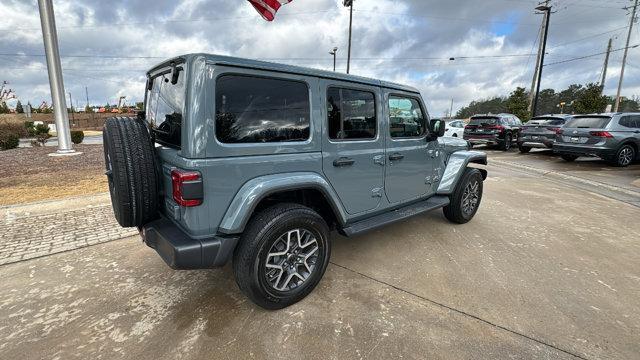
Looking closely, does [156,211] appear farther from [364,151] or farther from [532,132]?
[532,132]

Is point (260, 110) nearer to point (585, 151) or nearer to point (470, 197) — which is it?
point (470, 197)

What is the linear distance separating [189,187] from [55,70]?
35.4 ft

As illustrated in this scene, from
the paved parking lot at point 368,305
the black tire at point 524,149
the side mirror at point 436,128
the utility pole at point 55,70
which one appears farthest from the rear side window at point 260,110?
the black tire at point 524,149

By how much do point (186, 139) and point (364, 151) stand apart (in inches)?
63.4

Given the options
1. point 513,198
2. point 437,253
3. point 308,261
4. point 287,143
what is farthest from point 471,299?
point 513,198

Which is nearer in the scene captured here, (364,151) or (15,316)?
(15,316)

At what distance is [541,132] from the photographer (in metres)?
12.9

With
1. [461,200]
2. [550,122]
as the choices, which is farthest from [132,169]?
[550,122]

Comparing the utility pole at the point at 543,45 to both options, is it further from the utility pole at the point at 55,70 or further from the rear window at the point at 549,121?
A: the utility pole at the point at 55,70

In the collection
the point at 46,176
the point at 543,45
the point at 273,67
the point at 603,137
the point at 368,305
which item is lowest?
the point at 368,305

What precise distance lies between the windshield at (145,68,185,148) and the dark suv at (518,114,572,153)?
1393 centimetres

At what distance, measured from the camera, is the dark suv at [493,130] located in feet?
47.3

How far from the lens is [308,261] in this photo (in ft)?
9.23

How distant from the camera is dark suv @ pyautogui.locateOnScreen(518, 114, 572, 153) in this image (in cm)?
1267
